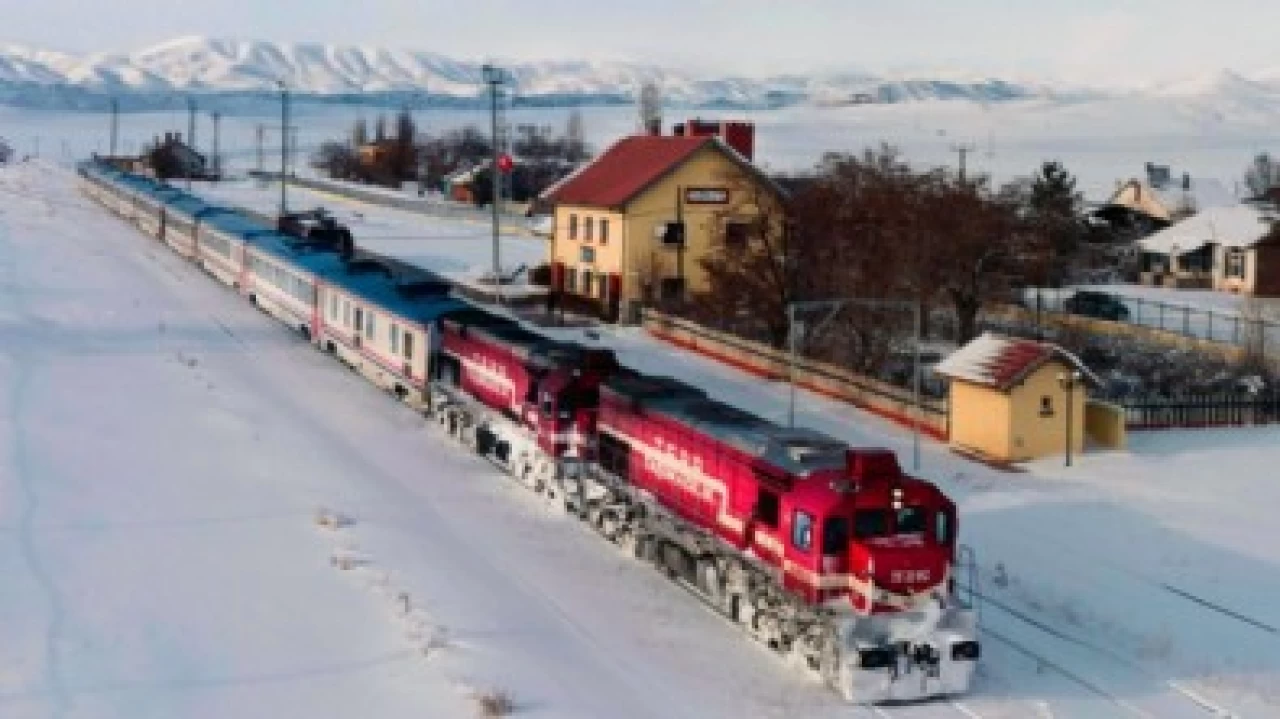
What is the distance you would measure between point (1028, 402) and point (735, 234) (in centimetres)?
2383

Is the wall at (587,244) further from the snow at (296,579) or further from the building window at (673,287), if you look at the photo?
the snow at (296,579)

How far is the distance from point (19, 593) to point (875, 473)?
13514mm

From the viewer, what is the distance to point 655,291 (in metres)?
62.2

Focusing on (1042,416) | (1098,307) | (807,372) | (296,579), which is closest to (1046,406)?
(1042,416)

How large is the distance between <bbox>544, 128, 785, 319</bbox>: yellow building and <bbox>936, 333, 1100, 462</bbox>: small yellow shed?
23.5 m

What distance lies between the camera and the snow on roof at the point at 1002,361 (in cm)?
3672

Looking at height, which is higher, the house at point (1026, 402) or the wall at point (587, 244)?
the wall at point (587, 244)

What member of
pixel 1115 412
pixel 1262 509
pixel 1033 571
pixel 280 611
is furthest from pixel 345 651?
pixel 1115 412

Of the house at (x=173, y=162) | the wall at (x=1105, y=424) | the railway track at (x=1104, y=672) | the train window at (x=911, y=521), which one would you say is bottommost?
the railway track at (x=1104, y=672)

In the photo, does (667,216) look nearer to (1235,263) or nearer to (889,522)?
(1235,263)

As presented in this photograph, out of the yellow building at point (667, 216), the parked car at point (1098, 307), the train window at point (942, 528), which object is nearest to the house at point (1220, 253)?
the parked car at point (1098, 307)

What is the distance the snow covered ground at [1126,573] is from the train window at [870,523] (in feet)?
7.97

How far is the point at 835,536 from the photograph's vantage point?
21.5 m

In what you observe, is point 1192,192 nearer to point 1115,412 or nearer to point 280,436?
point 1115,412
